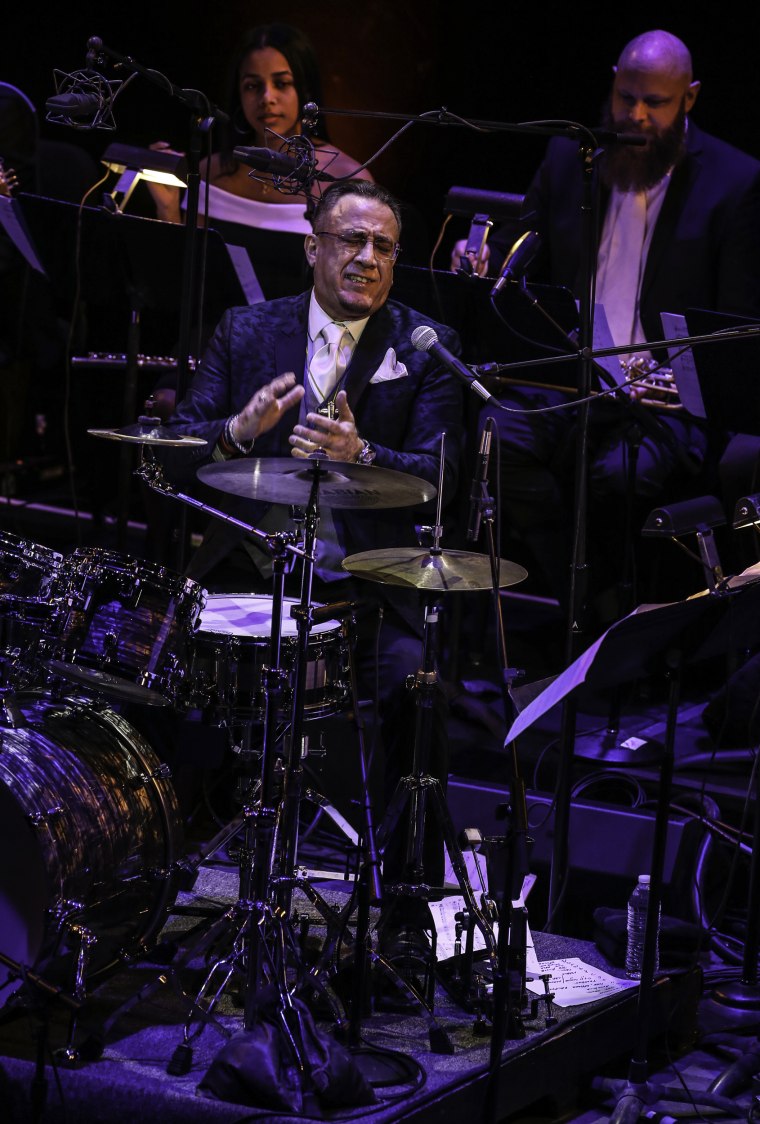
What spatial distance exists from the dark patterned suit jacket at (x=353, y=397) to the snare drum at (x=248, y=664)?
23.8 inches

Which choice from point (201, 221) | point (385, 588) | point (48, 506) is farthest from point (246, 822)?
point (48, 506)

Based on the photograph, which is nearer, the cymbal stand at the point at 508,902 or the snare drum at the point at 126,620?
the cymbal stand at the point at 508,902

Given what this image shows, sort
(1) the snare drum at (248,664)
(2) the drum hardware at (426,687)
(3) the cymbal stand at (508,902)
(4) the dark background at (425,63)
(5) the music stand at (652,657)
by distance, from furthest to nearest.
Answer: (4) the dark background at (425,63)
(1) the snare drum at (248,664)
(2) the drum hardware at (426,687)
(3) the cymbal stand at (508,902)
(5) the music stand at (652,657)

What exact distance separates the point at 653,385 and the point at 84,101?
2.26m

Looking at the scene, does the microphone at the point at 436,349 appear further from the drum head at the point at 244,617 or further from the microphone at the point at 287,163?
the microphone at the point at 287,163

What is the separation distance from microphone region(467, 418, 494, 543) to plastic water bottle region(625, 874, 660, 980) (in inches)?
44.5

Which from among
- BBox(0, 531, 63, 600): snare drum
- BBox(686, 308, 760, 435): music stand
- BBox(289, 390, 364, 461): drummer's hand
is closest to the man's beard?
BBox(686, 308, 760, 435): music stand

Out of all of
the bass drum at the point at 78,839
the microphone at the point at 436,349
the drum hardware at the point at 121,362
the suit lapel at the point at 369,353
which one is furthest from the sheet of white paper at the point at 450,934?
the drum hardware at the point at 121,362

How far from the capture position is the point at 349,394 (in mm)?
4512

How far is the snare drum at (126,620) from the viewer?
11.6 feet

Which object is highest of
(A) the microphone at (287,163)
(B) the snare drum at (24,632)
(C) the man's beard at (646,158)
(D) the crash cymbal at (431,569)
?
(C) the man's beard at (646,158)

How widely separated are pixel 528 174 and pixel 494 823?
360 cm

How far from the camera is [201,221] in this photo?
5.66m

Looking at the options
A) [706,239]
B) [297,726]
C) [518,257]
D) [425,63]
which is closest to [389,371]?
[518,257]
